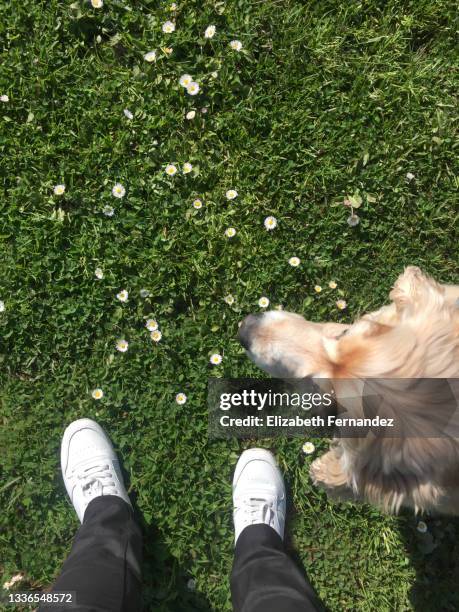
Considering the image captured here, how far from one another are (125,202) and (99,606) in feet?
8.23

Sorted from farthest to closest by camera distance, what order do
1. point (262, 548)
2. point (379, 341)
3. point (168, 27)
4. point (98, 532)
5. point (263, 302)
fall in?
point (168, 27) < point (263, 302) < point (262, 548) < point (98, 532) < point (379, 341)

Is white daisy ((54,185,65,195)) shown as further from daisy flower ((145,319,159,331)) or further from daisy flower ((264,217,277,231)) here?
daisy flower ((264,217,277,231))

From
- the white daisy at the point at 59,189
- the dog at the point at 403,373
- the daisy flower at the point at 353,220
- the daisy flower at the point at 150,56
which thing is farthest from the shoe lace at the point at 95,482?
the daisy flower at the point at 150,56

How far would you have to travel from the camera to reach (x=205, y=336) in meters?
3.51

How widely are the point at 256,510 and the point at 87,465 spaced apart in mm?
1158

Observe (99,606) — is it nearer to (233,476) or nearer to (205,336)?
(233,476)

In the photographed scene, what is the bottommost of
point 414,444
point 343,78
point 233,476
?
point 233,476

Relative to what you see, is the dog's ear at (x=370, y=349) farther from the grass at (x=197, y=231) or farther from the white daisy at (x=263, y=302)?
the grass at (x=197, y=231)

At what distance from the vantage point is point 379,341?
88.1 inches

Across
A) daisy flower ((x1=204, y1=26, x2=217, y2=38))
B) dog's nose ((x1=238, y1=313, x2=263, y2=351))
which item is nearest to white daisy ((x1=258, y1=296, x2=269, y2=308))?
dog's nose ((x1=238, y1=313, x2=263, y2=351))

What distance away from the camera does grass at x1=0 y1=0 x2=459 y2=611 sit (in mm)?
3434

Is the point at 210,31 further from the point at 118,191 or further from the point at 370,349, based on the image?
the point at 370,349

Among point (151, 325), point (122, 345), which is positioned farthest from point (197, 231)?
point (122, 345)

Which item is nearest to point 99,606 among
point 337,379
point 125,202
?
point 337,379
